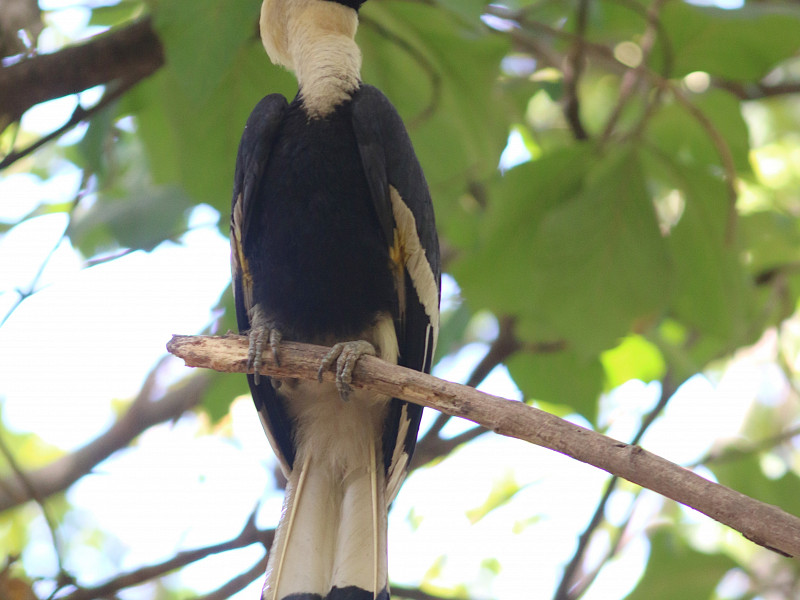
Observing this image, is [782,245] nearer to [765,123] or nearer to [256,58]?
[256,58]

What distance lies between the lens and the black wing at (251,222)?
2600mm

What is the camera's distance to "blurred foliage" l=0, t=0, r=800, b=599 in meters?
2.95

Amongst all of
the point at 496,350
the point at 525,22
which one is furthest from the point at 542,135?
the point at 496,350


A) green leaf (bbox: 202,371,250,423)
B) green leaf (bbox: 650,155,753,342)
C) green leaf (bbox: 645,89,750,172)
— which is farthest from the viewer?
green leaf (bbox: 645,89,750,172)

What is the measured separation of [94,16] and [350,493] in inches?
87.4

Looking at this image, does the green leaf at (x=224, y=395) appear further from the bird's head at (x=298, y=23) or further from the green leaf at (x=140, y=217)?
the bird's head at (x=298, y=23)

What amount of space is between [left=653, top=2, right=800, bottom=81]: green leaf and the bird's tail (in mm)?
1900

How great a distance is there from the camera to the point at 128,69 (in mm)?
2912

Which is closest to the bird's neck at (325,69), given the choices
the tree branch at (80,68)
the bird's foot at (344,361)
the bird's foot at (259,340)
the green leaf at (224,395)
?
the tree branch at (80,68)

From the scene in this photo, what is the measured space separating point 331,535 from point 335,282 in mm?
817

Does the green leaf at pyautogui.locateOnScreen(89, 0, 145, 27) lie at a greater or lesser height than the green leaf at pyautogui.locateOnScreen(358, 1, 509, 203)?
greater

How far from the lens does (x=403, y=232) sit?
8.53 feet

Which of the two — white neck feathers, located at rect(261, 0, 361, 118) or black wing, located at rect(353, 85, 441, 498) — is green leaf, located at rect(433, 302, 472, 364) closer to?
black wing, located at rect(353, 85, 441, 498)

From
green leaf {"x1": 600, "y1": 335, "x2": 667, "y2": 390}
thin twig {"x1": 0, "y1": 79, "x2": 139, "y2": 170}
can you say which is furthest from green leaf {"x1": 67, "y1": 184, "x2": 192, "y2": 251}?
green leaf {"x1": 600, "y1": 335, "x2": 667, "y2": 390}
